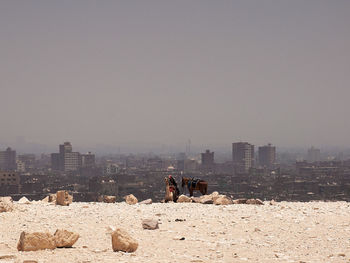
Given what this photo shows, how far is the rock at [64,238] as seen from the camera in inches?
522

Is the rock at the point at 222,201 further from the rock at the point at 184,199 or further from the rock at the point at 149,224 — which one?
the rock at the point at 149,224

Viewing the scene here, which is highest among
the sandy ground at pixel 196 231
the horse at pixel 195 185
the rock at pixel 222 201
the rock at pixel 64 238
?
the horse at pixel 195 185

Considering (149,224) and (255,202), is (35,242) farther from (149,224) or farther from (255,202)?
(255,202)

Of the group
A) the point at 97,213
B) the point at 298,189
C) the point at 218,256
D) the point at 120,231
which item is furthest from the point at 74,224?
the point at 298,189

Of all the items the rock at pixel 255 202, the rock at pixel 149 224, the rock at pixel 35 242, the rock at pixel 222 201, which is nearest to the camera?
the rock at pixel 35 242

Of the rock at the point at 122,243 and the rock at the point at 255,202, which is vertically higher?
the rock at the point at 122,243

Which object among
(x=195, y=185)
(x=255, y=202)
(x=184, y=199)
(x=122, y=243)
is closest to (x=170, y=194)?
(x=184, y=199)

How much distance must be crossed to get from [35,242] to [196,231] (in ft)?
21.4

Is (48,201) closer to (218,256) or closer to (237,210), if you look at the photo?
(237,210)

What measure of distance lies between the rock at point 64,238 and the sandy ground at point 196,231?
9.7 inches

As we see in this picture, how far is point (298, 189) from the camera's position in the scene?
127m

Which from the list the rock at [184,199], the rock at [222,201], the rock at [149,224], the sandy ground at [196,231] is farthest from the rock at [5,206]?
the rock at [222,201]

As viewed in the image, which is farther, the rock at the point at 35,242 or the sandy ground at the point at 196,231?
the sandy ground at the point at 196,231

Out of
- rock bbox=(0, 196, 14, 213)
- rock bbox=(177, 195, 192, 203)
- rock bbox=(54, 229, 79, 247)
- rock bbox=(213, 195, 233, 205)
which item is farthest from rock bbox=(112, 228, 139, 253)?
rock bbox=(177, 195, 192, 203)
